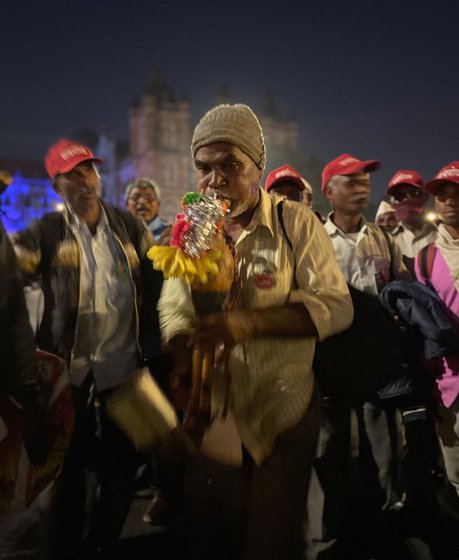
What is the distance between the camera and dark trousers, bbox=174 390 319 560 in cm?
217

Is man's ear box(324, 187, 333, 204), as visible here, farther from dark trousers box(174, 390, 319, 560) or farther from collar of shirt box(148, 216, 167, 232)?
dark trousers box(174, 390, 319, 560)

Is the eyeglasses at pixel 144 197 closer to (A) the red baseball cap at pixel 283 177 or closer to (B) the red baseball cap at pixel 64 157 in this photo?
(A) the red baseball cap at pixel 283 177

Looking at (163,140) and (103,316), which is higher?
(163,140)

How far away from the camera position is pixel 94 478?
138 inches

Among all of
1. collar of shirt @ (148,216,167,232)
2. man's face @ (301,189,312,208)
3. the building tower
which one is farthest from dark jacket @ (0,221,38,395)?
the building tower

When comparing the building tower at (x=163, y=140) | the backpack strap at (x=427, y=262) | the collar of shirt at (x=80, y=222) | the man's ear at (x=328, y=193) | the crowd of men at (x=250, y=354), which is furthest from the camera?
the building tower at (x=163, y=140)

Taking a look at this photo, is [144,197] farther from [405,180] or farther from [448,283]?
[448,283]

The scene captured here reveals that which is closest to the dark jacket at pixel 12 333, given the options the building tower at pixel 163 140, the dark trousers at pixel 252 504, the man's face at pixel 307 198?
the dark trousers at pixel 252 504

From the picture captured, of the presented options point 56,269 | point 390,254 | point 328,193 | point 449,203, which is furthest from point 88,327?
point 449,203

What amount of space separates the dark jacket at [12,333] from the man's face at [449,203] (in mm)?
2884

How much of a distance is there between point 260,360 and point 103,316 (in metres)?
1.48

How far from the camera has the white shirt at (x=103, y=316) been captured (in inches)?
129

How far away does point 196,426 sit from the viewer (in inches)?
86.5

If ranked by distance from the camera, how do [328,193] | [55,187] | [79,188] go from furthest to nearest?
[328,193], [55,187], [79,188]
